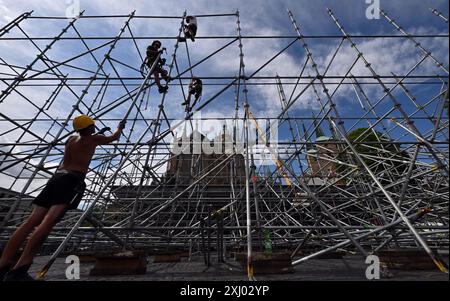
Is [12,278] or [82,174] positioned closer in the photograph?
[12,278]

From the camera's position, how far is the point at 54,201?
2273 mm

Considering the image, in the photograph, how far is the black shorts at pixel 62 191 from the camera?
2.29 m

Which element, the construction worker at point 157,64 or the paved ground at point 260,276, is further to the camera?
the construction worker at point 157,64

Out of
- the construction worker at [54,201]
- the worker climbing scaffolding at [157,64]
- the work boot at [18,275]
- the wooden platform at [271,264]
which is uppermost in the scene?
the worker climbing scaffolding at [157,64]

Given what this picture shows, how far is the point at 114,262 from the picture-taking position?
3.20m

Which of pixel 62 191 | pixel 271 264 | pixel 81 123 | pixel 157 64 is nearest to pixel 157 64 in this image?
pixel 157 64

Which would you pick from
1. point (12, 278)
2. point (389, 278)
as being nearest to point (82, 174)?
point (12, 278)

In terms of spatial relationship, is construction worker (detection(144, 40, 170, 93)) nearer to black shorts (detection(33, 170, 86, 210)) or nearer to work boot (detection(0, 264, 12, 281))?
black shorts (detection(33, 170, 86, 210))

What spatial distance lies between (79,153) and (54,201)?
588 mm

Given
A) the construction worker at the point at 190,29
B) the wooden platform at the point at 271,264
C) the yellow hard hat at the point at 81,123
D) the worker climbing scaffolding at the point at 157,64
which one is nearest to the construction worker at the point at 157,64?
the worker climbing scaffolding at the point at 157,64

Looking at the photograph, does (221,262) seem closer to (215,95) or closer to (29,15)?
(215,95)

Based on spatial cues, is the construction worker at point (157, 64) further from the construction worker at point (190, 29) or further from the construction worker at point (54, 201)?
the construction worker at point (54, 201)

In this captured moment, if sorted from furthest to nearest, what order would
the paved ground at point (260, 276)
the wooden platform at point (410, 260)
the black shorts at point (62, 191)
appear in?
1. the wooden platform at point (410, 260)
2. the paved ground at point (260, 276)
3. the black shorts at point (62, 191)

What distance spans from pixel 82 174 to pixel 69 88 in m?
5.73
